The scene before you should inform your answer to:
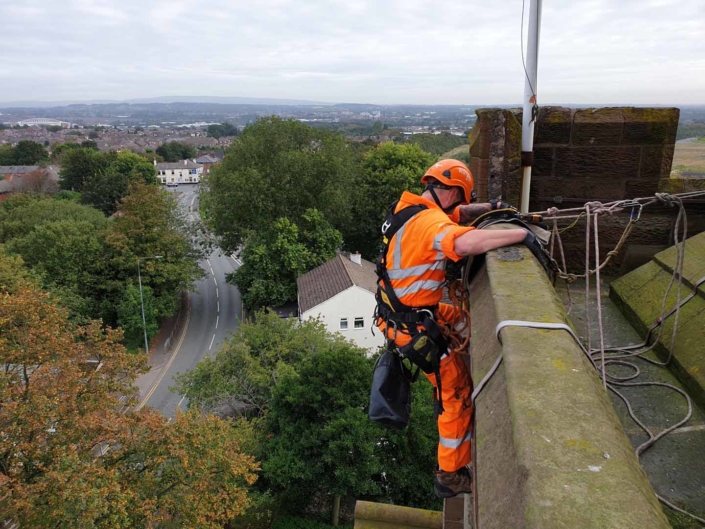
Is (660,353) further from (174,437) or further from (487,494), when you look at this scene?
(174,437)

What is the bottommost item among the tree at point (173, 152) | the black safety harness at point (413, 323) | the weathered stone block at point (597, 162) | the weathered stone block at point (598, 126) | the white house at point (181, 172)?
the white house at point (181, 172)

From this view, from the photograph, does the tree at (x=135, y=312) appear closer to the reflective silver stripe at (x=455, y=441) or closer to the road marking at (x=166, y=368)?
the road marking at (x=166, y=368)

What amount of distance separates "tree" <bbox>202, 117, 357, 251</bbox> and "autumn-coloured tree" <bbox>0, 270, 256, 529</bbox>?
1812 cm

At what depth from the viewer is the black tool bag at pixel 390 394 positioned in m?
4.15

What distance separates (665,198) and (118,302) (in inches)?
1235

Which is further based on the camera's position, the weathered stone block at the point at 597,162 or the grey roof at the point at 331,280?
the grey roof at the point at 331,280

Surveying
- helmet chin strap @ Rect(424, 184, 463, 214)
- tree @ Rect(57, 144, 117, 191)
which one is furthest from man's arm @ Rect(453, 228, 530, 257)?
tree @ Rect(57, 144, 117, 191)

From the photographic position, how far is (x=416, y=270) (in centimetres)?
370

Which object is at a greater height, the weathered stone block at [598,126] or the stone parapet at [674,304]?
the weathered stone block at [598,126]

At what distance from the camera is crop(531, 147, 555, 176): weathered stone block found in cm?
593

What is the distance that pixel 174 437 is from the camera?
40.7 ft

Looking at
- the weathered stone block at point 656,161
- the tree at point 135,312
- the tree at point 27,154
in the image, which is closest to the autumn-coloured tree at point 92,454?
the weathered stone block at point 656,161

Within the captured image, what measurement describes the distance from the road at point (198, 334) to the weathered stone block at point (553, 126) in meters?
19.1

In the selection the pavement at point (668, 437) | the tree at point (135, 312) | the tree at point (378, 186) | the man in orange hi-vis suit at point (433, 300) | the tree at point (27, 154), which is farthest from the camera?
the tree at point (27, 154)
